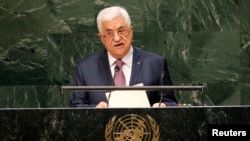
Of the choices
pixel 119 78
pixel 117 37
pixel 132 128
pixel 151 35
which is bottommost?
pixel 132 128

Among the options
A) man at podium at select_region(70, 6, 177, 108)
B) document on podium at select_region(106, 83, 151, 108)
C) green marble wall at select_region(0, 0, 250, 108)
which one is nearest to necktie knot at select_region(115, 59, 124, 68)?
man at podium at select_region(70, 6, 177, 108)

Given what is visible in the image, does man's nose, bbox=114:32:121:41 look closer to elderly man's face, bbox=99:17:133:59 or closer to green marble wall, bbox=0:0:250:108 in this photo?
elderly man's face, bbox=99:17:133:59

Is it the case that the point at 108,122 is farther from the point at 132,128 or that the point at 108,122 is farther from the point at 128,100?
the point at 128,100

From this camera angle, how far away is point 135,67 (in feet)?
16.2

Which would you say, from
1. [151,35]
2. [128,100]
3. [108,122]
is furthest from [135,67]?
[108,122]

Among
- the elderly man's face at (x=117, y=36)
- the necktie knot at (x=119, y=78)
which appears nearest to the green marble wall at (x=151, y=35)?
the elderly man's face at (x=117, y=36)

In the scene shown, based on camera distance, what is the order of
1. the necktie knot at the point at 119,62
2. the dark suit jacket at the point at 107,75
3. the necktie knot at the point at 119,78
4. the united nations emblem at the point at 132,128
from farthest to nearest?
the necktie knot at the point at 119,62
the necktie knot at the point at 119,78
the dark suit jacket at the point at 107,75
the united nations emblem at the point at 132,128

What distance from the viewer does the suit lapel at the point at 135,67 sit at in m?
4.82

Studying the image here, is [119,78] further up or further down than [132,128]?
further up

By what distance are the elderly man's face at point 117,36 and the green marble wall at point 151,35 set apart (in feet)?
3.87

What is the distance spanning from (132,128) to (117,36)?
200 cm

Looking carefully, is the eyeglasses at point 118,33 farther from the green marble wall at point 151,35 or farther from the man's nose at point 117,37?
the green marble wall at point 151,35

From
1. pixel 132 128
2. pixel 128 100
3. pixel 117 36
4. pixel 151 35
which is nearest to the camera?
Result: pixel 132 128

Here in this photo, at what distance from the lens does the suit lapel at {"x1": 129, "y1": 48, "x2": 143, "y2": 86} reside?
4820 millimetres
